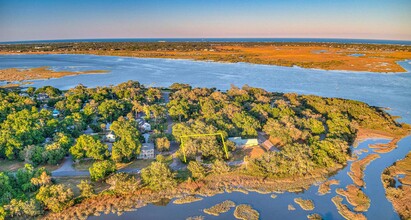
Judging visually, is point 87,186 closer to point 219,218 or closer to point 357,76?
point 219,218

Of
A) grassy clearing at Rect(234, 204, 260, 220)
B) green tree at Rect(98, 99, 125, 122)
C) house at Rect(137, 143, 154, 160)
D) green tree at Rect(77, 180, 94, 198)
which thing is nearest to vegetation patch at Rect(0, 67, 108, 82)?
green tree at Rect(98, 99, 125, 122)

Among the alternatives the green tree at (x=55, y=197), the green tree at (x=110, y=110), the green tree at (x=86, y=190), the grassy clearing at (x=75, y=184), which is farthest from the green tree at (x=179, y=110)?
the green tree at (x=55, y=197)

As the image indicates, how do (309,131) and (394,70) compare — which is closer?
(309,131)

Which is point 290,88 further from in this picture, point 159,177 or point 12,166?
point 12,166

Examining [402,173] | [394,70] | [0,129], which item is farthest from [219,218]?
[394,70]

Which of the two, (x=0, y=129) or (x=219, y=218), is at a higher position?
(x=0, y=129)

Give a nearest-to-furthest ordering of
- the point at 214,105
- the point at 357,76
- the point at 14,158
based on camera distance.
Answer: the point at 14,158 < the point at 214,105 < the point at 357,76

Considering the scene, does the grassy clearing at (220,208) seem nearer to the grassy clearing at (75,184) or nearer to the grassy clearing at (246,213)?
the grassy clearing at (246,213)
